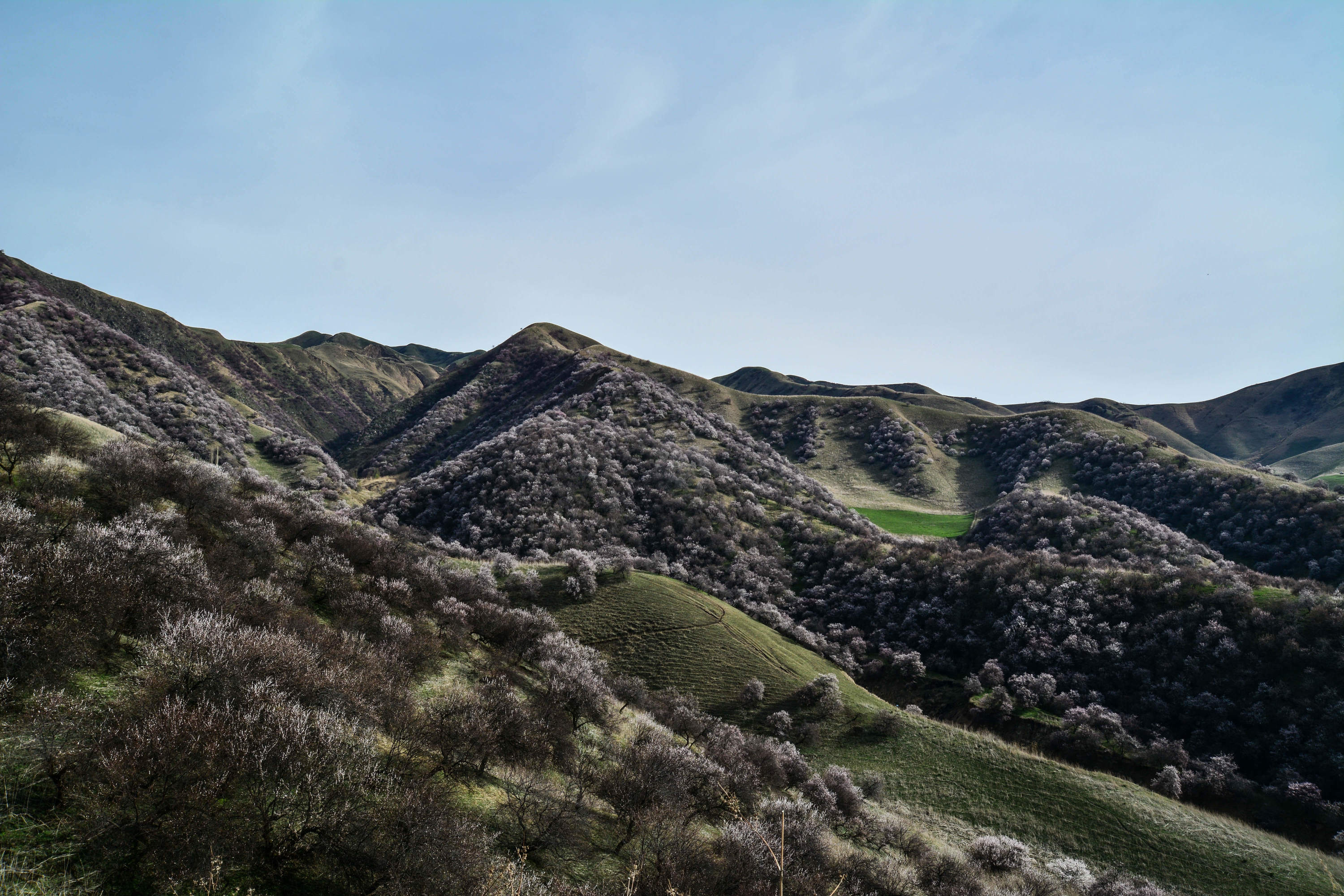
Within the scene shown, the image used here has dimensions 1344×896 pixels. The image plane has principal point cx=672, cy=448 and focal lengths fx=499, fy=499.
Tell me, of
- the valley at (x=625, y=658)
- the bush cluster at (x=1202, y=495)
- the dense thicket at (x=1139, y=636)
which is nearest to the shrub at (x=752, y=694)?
the valley at (x=625, y=658)

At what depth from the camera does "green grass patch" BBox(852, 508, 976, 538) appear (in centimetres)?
10381

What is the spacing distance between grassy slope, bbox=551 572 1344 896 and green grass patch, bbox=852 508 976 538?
213 ft

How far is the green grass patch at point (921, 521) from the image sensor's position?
104m

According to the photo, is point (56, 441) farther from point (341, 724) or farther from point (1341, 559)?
point (1341, 559)

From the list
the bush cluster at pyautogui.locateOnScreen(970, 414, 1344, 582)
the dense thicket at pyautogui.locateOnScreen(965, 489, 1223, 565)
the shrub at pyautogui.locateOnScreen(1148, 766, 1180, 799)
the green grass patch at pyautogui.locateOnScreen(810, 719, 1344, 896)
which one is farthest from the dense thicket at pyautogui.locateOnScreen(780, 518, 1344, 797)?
the bush cluster at pyautogui.locateOnScreen(970, 414, 1344, 582)

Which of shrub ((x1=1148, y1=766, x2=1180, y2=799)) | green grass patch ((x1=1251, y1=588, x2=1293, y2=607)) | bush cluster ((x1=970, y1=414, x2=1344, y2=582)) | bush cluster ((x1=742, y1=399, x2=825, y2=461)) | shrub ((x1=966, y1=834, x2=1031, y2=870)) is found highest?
bush cluster ((x1=742, y1=399, x2=825, y2=461))

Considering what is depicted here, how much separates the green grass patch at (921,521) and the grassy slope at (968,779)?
65.0 meters

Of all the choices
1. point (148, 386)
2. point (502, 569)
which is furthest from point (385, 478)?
point (502, 569)

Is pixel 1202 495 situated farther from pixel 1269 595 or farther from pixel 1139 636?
pixel 1139 636

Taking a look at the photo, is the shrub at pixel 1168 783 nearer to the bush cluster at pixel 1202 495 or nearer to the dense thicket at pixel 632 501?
the dense thicket at pixel 632 501

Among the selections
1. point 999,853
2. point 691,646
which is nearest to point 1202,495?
point 999,853

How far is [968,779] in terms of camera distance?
33.0 m

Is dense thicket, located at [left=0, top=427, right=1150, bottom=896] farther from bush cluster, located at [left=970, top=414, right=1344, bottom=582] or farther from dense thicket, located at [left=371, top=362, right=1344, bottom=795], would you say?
bush cluster, located at [left=970, top=414, right=1344, bottom=582]

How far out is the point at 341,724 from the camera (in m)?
12.3
